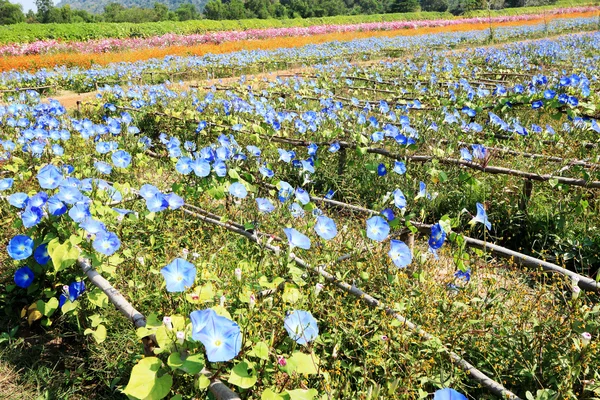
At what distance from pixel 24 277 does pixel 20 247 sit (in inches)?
8.9

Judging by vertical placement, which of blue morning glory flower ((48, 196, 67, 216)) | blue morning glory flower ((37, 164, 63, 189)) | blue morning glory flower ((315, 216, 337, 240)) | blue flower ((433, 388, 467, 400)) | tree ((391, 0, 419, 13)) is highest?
tree ((391, 0, 419, 13))

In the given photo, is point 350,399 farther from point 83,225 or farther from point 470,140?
point 470,140

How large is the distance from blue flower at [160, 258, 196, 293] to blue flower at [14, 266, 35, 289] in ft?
4.40

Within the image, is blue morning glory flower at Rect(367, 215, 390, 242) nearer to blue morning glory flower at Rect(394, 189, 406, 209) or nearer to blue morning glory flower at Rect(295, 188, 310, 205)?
blue morning glory flower at Rect(394, 189, 406, 209)

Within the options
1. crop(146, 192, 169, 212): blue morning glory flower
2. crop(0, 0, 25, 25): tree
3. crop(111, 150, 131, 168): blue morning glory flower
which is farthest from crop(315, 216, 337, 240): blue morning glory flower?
crop(0, 0, 25, 25): tree

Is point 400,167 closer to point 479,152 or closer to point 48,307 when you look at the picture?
point 479,152

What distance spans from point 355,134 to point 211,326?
10.3 ft

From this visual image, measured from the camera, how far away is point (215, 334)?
4.59 feet

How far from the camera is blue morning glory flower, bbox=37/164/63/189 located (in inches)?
101

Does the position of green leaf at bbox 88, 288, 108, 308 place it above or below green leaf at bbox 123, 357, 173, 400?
below

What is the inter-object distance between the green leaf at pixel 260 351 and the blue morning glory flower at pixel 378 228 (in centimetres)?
90

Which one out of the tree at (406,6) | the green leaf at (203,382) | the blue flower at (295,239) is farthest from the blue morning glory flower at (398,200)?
the tree at (406,6)

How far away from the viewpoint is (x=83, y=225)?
2021mm

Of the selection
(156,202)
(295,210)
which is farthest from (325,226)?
(156,202)
